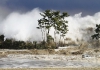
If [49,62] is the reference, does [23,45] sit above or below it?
above

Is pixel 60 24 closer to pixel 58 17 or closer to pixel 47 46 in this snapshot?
pixel 58 17

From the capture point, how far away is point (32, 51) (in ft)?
198

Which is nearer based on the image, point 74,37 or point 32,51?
point 32,51

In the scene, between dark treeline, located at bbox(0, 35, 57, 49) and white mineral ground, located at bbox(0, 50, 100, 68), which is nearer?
white mineral ground, located at bbox(0, 50, 100, 68)

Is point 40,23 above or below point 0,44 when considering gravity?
above

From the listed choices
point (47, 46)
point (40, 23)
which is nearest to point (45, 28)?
point (40, 23)

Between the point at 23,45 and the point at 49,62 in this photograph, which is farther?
the point at 23,45

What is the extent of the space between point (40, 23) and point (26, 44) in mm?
7507

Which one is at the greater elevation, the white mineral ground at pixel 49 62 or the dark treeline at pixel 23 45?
the dark treeline at pixel 23 45

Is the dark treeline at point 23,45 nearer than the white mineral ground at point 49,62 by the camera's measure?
No

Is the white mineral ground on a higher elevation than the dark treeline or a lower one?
lower

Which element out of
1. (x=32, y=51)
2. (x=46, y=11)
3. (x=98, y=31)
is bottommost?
(x=32, y=51)

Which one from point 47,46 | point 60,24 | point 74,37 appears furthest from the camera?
point 74,37

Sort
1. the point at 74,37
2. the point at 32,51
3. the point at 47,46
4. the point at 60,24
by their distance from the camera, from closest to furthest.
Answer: the point at 32,51 → the point at 47,46 → the point at 60,24 → the point at 74,37
